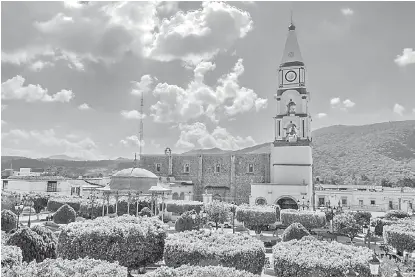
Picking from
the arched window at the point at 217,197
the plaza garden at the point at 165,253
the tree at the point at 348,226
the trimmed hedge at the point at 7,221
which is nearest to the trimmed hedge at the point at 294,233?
the plaza garden at the point at 165,253

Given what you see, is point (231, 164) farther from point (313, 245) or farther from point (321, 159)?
point (321, 159)

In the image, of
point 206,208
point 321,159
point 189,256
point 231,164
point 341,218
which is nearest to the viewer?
point 189,256

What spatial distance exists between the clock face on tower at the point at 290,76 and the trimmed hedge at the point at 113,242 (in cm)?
3249

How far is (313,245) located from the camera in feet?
45.8

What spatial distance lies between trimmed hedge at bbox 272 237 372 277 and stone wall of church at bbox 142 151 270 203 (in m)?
30.9

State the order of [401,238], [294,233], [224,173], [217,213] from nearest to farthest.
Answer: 1. [401,238]
2. [294,233]
3. [217,213]
4. [224,173]

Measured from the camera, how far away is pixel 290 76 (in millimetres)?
43375

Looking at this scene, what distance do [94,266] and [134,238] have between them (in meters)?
4.86

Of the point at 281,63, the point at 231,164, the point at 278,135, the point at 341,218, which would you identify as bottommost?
the point at 341,218

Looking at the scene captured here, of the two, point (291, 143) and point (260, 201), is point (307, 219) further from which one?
point (291, 143)

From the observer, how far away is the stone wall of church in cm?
4494

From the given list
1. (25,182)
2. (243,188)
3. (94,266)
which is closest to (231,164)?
(243,188)

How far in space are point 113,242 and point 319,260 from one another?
738 cm

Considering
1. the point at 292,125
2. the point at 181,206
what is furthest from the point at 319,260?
the point at 292,125
